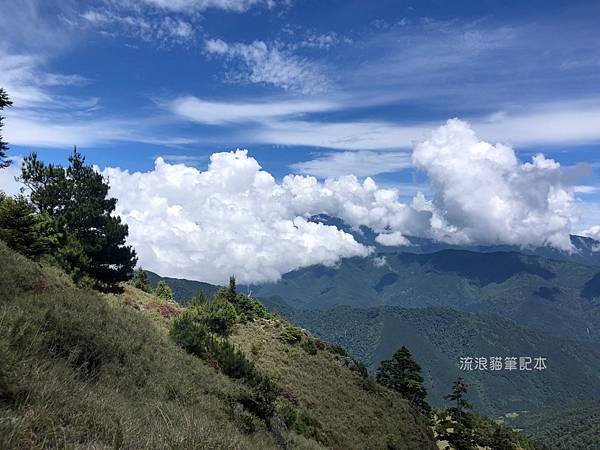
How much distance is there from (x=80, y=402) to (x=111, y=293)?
2988 centimetres

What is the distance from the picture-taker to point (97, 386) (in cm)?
932

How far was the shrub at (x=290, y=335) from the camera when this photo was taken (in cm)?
4553

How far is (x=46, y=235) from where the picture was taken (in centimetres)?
2920

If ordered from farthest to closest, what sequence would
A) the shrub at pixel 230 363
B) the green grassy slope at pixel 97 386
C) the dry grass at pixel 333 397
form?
the dry grass at pixel 333 397, the shrub at pixel 230 363, the green grassy slope at pixel 97 386

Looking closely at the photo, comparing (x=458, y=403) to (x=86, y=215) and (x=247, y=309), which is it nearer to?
(x=247, y=309)

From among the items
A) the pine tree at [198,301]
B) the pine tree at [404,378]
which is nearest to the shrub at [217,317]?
the pine tree at [198,301]

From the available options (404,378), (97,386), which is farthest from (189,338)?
(404,378)

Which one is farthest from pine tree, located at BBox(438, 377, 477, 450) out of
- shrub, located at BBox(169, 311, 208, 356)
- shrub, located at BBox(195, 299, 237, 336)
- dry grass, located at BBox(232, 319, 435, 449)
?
shrub, located at BBox(169, 311, 208, 356)

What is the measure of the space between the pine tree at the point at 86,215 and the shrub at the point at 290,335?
1792cm

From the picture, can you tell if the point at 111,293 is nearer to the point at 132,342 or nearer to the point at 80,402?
the point at 132,342

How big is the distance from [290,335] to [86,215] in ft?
79.0

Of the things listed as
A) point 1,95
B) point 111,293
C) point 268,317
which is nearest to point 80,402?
point 1,95

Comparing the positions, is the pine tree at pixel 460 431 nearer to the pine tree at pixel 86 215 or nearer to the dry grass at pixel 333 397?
the dry grass at pixel 333 397

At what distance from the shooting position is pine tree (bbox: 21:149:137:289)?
1233 inches
